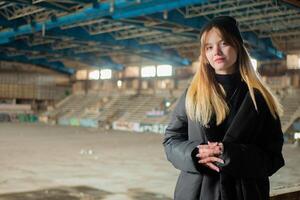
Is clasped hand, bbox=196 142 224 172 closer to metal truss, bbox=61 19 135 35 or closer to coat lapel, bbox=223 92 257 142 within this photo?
coat lapel, bbox=223 92 257 142

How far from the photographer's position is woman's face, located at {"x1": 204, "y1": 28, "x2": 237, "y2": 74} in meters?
2.53

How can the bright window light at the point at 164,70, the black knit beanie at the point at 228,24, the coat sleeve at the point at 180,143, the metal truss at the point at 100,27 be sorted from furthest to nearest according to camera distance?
the bright window light at the point at 164,70 < the metal truss at the point at 100,27 < the black knit beanie at the point at 228,24 < the coat sleeve at the point at 180,143

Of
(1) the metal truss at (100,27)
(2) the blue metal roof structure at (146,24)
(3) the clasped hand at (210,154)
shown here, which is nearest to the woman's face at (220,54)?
(3) the clasped hand at (210,154)

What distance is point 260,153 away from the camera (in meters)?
2.37

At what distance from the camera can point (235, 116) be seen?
2.38 m

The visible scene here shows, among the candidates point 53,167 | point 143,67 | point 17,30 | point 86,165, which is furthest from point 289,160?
point 143,67

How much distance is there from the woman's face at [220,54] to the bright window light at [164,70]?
41.4m

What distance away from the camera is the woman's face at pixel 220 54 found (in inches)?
99.6

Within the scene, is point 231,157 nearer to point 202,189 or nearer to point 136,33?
point 202,189

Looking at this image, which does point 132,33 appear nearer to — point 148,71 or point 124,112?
point 124,112

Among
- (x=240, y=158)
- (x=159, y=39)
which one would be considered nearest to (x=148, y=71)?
(x=159, y=39)

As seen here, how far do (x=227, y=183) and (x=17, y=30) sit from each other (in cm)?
3012

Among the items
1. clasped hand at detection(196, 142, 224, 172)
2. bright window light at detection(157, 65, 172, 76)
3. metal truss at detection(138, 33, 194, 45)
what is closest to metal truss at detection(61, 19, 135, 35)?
metal truss at detection(138, 33, 194, 45)

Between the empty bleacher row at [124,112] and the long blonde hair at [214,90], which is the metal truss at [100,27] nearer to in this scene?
the empty bleacher row at [124,112]
